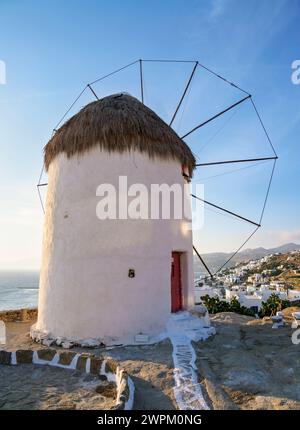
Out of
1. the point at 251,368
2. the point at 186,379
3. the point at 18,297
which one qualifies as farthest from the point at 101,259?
the point at 18,297

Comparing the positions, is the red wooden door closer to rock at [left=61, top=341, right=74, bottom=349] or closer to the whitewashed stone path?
the whitewashed stone path

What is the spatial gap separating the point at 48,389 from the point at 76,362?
969 millimetres

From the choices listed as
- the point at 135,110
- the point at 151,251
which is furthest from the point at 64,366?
the point at 135,110

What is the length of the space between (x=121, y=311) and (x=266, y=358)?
317cm

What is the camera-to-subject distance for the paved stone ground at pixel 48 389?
14.0 ft

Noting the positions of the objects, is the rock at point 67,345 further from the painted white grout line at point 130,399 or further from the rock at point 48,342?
the painted white grout line at point 130,399

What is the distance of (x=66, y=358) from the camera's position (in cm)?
595

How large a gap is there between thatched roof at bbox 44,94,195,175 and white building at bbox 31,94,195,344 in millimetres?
25

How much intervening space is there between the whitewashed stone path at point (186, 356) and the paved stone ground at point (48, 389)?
1046 mm

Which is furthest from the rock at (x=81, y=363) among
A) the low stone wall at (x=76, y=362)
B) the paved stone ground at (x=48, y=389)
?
the paved stone ground at (x=48, y=389)

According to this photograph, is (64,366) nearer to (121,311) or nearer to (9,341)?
(121,311)

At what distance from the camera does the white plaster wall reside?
722 centimetres

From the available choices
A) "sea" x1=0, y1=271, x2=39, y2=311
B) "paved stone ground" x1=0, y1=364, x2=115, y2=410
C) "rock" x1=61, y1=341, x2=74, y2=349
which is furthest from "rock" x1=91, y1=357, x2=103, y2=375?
"sea" x1=0, y1=271, x2=39, y2=311

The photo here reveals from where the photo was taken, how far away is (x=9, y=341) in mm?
7707
